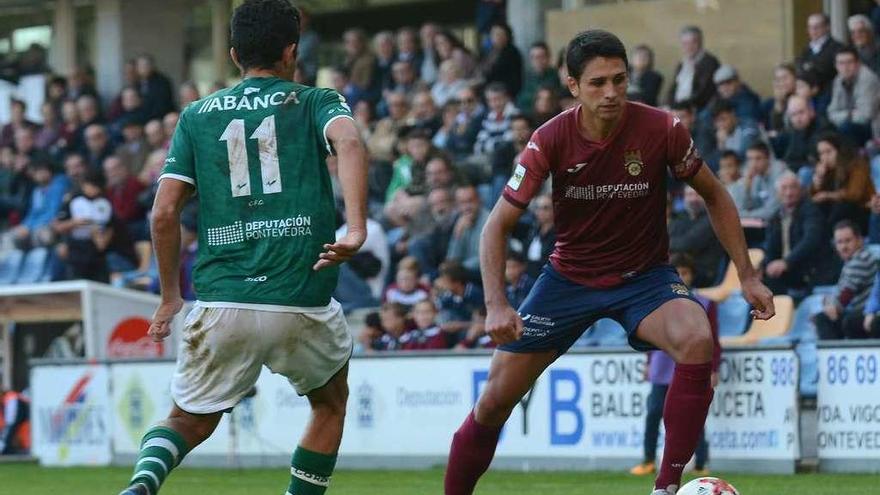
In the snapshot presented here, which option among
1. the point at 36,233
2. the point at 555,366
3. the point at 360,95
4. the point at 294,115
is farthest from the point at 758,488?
the point at 36,233

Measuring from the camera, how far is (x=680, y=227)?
54.4 feet

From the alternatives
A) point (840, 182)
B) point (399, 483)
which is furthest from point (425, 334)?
point (840, 182)

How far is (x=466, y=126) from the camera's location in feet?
66.9

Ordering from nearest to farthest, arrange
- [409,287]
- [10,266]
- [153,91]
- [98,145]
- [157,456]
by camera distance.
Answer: [157,456] → [409,287] → [10,266] → [98,145] → [153,91]

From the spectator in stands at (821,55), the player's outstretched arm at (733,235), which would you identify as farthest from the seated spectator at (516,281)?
the player's outstretched arm at (733,235)

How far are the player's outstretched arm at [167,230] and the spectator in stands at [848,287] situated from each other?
8664mm

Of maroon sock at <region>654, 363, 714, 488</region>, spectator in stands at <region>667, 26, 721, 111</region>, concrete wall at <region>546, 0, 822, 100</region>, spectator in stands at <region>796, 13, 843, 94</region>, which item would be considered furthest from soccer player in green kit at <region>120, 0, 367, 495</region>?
concrete wall at <region>546, 0, 822, 100</region>

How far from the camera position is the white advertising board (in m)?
17.7

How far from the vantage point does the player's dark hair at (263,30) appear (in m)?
7.41

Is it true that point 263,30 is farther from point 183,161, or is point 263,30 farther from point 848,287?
point 848,287

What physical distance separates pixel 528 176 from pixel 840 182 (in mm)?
8468

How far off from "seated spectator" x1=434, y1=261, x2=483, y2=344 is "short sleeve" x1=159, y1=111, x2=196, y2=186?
31.4ft

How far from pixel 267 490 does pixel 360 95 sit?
10.0 metres

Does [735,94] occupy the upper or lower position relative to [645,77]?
lower
